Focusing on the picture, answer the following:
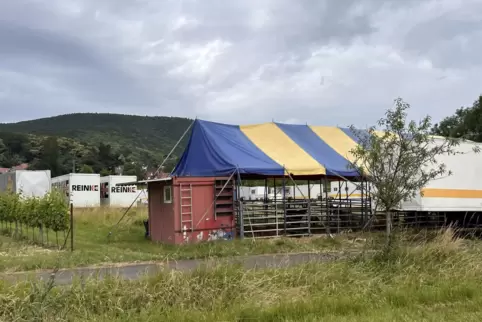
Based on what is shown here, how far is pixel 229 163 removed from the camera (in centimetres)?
1861

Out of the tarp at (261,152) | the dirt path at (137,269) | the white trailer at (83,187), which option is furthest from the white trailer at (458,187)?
the white trailer at (83,187)

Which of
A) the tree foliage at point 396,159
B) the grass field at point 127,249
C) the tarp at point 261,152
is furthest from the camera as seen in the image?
the tarp at point 261,152

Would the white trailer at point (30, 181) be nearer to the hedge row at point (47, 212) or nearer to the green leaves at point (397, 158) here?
the hedge row at point (47, 212)

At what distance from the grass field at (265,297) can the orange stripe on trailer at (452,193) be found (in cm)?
788

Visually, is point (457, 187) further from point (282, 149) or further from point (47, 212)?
point (47, 212)

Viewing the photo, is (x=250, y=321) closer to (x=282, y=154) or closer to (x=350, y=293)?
(x=350, y=293)

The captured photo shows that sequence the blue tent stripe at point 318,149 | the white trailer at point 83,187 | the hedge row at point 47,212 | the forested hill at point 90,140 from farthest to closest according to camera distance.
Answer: the forested hill at point 90,140 < the white trailer at point 83,187 < the blue tent stripe at point 318,149 < the hedge row at point 47,212

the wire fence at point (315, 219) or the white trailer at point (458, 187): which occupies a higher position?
the white trailer at point (458, 187)

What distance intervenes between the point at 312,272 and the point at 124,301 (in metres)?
3.45

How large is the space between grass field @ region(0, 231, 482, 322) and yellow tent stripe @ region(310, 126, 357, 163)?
13347mm

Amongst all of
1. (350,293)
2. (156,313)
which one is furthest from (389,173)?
(156,313)

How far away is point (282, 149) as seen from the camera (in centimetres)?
2094

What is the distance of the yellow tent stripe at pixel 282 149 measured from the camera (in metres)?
19.7

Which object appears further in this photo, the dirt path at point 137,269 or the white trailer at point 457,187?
the white trailer at point 457,187
